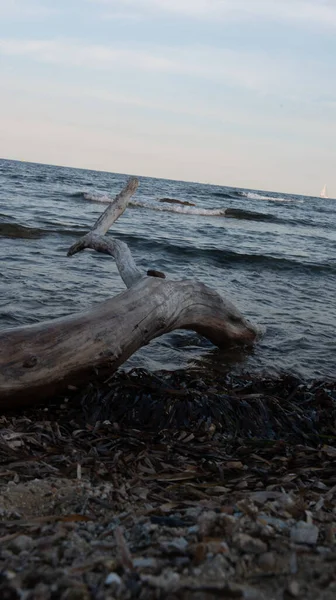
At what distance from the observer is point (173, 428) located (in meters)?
3.36

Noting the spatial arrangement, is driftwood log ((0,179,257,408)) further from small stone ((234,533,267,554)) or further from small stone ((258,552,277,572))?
small stone ((258,552,277,572))

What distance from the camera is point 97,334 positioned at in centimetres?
382

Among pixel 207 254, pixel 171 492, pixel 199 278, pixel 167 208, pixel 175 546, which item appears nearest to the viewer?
pixel 175 546

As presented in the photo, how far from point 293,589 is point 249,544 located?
0.25 m

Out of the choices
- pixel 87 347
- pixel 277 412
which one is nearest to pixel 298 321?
pixel 277 412

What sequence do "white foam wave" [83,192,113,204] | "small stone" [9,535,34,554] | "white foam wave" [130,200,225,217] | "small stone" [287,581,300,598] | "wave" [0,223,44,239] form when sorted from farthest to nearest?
"white foam wave" [83,192,113,204]
"white foam wave" [130,200,225,217]
"wave" [0,223,44,239]
"small stone" [9,535,34,554]
"small stone" [287,581,300,598]

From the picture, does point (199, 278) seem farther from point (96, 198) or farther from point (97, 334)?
point (96, 198)

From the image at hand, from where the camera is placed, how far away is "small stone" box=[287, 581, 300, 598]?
145 centimetres

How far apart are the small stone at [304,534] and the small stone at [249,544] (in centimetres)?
12

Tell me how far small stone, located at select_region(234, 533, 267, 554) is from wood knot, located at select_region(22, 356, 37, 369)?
206 centimetres

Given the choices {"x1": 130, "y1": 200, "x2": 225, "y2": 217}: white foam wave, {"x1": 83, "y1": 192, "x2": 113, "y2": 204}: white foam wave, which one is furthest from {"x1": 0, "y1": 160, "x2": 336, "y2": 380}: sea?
{"x1": 83, "y1": 192, "x2": 113, "y2": 204}: white foam wave

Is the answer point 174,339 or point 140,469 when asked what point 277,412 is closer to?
point 140,469

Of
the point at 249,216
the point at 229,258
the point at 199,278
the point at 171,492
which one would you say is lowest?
the point at 171,492

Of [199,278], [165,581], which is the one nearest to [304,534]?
[165,581]
